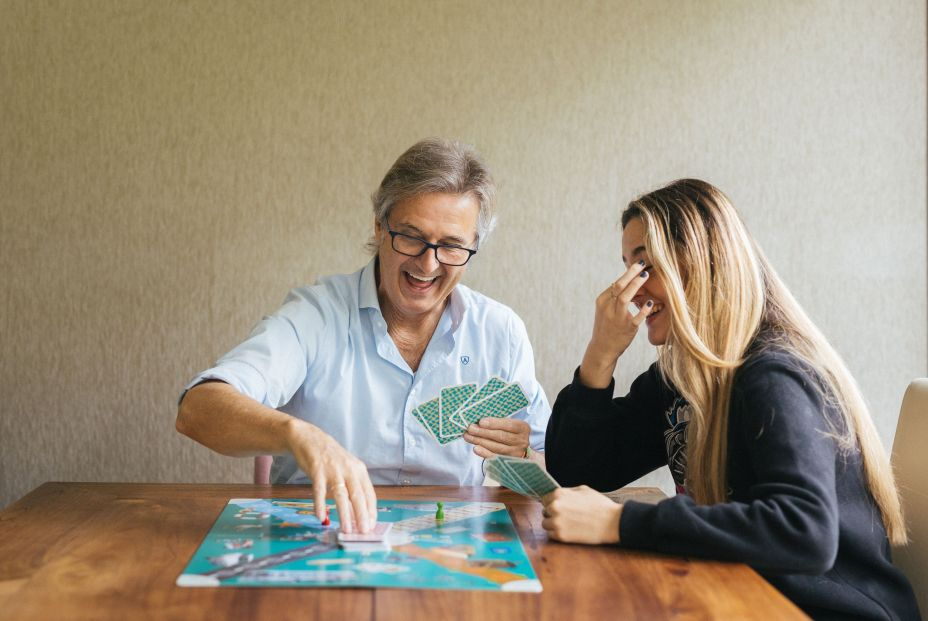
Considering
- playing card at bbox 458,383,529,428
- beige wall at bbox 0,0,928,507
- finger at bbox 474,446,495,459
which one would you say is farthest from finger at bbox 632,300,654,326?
beige wall at bbox 0,0,928,507

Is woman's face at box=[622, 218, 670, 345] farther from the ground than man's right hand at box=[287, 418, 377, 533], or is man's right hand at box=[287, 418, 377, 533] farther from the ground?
Answer: woman's face at box=[622, 218, 670, 345]

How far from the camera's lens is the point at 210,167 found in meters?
2.82

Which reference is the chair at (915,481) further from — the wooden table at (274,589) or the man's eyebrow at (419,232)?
the man's eyebrow at (419,232)

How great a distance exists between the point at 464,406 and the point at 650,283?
0.46 m

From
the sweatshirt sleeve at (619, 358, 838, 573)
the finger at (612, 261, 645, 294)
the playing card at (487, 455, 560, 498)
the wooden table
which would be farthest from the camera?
the finger at (612, 261, 645, 294)

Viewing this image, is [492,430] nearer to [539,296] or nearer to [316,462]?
[316,462]

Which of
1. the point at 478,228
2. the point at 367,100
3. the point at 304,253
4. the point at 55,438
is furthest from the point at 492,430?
the point at 55,438

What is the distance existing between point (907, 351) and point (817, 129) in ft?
2.54

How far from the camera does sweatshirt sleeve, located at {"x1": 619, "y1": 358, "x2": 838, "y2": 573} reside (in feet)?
4.14

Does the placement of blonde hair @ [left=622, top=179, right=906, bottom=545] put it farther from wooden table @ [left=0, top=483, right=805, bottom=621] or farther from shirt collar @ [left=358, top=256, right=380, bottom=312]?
shirt collar @ [left=358, top=256, right=380, bottom=312]

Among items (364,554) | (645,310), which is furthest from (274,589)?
(645,310)

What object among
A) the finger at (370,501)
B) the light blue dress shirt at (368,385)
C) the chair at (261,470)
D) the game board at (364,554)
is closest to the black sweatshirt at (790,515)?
the game board at (364,554)

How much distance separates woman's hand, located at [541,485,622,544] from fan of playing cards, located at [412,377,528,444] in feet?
1.68

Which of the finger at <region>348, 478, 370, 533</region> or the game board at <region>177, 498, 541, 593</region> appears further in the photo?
the finger at <region>348, 478, 370, 533</region>
